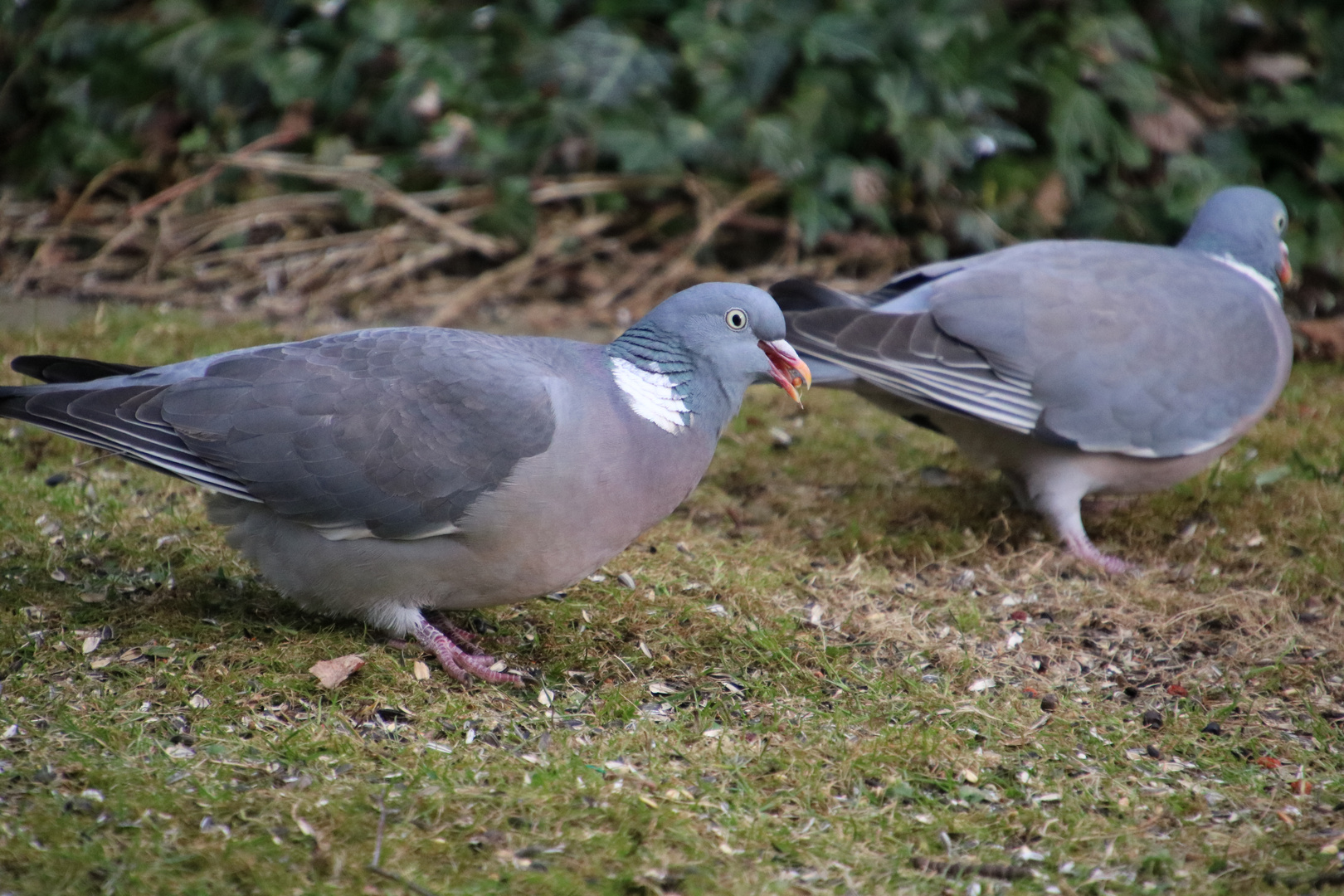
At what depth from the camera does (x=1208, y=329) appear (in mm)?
4387

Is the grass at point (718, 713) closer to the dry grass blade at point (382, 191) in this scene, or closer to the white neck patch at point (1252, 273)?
the white neck patch at point (1252, 273)

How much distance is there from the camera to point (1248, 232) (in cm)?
479

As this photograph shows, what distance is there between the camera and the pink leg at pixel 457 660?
3.29 metres

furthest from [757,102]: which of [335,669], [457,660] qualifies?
[335,669]

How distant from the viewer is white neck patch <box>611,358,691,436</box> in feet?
10.5

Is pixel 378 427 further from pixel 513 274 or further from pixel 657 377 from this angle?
pixel 513 274

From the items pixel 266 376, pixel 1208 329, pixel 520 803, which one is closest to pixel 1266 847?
pixel 520 803

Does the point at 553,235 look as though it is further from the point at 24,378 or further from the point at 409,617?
the point at 409,617

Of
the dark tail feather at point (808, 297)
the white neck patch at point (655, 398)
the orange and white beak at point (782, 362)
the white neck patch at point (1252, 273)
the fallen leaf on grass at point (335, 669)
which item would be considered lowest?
the white neck patch at point (1252, 273)

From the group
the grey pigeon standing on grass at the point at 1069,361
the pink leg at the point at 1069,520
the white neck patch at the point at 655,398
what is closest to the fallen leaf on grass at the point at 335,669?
the white neck patch at the point at 655,398

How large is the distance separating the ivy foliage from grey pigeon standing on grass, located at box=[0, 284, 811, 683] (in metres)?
3.35

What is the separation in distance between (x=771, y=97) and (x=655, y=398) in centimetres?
398

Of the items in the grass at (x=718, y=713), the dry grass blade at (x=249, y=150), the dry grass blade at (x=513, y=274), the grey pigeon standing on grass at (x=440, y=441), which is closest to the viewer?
the grass at (x=718, y=713)

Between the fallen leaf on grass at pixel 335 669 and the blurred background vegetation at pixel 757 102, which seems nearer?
the fallen leaf on grass at pixel 335 669
